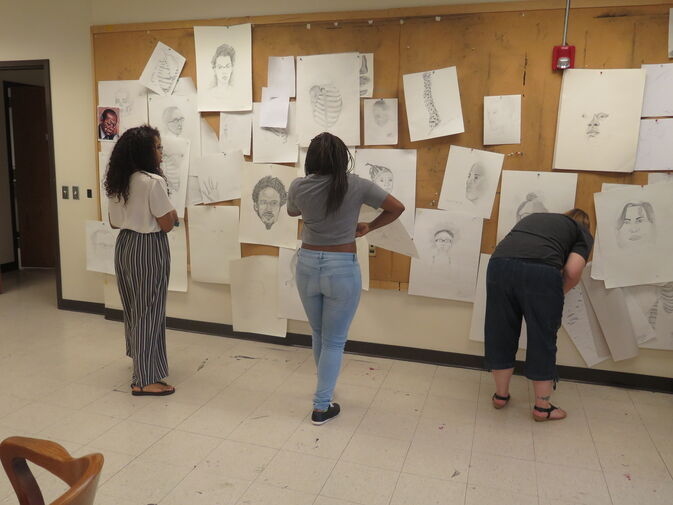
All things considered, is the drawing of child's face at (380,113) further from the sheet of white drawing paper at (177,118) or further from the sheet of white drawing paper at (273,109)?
the sheet of white drawing paper at (177,118)

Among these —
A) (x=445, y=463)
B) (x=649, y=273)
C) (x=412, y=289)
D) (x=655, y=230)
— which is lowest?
(x=445, y=463)

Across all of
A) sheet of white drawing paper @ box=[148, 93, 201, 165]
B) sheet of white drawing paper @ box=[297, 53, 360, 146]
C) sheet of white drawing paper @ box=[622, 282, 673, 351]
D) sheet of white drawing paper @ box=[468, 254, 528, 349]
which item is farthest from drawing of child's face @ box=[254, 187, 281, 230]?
sheet of white drawing paper @ box=[622, 282, 673, 351]

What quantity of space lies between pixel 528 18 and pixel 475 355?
2002 millimetres

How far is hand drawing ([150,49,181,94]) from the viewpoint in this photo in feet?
12.2

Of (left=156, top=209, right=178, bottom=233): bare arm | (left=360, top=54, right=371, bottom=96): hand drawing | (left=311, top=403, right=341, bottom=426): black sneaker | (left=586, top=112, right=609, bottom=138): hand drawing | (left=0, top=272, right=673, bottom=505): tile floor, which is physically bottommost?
(left=0, top=272, right=673, bottom=505): tile floor

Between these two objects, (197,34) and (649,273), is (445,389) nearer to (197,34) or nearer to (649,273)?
(649,273)

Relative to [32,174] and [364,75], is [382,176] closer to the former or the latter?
[364,75]

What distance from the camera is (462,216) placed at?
10.7 ft

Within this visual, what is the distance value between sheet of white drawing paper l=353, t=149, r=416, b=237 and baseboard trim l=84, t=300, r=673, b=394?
2.61 feet

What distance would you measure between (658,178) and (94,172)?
12.7ft

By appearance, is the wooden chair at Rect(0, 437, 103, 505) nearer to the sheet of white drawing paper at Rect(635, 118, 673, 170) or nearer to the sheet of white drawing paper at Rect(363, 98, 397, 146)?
the sheet of white drawing paper at Rect(363, 98, 397, 146)

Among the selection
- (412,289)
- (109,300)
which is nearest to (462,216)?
(412,289)

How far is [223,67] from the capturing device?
3.59 metres

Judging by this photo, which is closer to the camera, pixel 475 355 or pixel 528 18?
pixel 528 18
